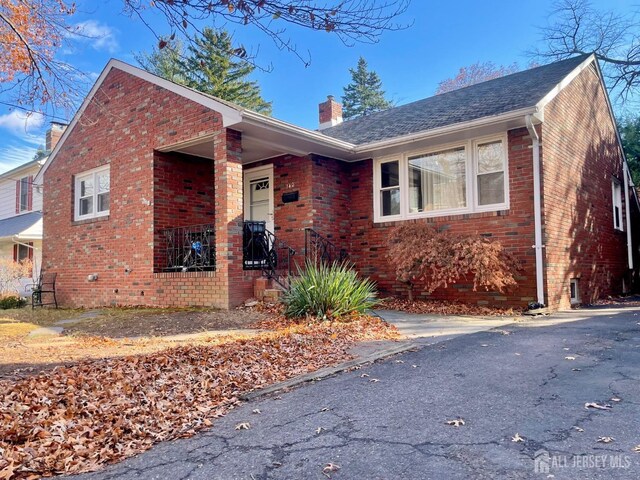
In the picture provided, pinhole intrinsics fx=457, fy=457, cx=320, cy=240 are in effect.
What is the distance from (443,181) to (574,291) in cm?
372

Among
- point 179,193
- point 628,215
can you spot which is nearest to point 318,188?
point 179,193

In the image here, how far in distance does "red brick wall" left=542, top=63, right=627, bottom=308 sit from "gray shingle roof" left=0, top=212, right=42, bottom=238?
18150 millimetres

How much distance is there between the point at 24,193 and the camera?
68.2 feet

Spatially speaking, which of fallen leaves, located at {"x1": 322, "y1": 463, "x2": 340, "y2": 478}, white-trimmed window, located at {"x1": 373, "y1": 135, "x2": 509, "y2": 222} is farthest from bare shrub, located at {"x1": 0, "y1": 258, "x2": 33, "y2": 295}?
fallen leaves, located at {"x1": 322, "y1": 463, "x2": 340, "y2": 478}

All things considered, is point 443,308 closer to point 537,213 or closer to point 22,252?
point 537,213

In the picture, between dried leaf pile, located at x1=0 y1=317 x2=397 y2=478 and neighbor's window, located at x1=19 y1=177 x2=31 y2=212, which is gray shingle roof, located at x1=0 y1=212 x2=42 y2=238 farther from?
dried leaf pile, located at x1=0 y1=317 x2=397 y2=478

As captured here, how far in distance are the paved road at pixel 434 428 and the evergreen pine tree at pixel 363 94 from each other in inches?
1649

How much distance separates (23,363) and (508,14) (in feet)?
36.0

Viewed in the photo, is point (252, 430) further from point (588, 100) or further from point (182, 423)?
point (588, 100)

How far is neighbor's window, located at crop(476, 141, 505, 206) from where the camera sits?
28.9 ft

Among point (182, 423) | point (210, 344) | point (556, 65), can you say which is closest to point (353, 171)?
point (556, 65)

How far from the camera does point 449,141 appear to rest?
928 cm

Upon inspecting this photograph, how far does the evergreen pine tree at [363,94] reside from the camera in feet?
144

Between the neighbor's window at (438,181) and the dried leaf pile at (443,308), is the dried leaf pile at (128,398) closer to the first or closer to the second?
the dried leaf pile at (443,308)
